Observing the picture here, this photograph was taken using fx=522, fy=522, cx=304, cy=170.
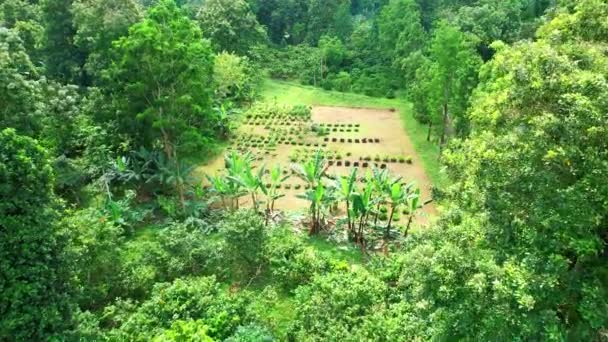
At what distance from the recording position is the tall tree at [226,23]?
34.2 m

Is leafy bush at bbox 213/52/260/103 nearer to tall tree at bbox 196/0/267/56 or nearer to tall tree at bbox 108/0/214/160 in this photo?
tall tree at bbox 196/0/267/56

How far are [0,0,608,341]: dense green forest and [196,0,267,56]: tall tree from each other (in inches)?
185

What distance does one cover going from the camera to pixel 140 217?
19062mm

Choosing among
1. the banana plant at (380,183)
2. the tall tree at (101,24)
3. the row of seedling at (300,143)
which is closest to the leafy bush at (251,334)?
the banana plant at (380,183)

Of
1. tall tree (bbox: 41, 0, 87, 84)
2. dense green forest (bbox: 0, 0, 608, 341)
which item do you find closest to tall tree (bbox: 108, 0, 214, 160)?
dense green forest (bbox: 0, 0, 608, 341)

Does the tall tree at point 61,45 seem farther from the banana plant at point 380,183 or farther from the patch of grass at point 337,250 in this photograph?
the banana plant at point 380,183

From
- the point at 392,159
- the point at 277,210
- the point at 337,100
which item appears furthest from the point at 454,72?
the point at 337,100

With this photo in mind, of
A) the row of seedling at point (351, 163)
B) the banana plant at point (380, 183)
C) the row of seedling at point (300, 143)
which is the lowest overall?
the row of seedling at point (351, 163)

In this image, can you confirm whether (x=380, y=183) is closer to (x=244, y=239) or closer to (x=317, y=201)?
(x=317, y=201)

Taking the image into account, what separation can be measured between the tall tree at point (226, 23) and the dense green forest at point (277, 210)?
4.71m

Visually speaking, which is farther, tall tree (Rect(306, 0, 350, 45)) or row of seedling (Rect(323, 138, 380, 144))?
tall tree (Rect(306, 0, 350, 45))

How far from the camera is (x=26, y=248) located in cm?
1040

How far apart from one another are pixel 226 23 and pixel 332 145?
490 inches

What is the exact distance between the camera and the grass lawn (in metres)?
28.7
